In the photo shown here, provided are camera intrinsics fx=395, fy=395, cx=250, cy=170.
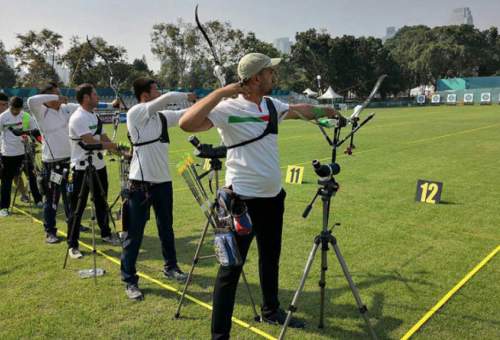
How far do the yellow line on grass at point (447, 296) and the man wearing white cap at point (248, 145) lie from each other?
1.63 meters

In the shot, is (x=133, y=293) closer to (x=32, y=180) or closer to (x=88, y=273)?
(x=88, y=273)

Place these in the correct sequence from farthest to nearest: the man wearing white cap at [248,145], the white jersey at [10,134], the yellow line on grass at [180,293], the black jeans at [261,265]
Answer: the white jersey at [10,134]
the yellow line on grass at [180,293]
the black jeans at [261,265]
the man wearing white cap at [248,145]

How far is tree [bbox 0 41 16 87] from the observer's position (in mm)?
60156

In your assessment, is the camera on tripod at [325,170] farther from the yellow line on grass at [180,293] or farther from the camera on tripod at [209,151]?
the yellow line on grass at [180,293]

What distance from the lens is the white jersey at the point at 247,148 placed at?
315 centimetres

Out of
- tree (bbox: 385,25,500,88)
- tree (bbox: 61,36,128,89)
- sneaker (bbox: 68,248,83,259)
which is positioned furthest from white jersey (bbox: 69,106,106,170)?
tree (bbox: 385,25,500,88)

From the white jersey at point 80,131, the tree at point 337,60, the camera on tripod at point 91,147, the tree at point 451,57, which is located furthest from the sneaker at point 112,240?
the tree at point 451,57

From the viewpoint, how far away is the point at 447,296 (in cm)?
432

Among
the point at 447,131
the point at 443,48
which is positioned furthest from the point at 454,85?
the point at 447,131

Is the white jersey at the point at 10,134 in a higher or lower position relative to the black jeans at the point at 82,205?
higher

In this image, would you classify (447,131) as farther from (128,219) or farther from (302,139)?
(128,219)

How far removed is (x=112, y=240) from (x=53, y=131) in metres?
1.96

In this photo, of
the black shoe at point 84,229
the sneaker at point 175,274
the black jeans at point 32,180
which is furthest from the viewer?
the black jeans at point 32,180

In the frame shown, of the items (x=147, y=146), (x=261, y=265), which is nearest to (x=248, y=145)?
(x=261, y=265)
